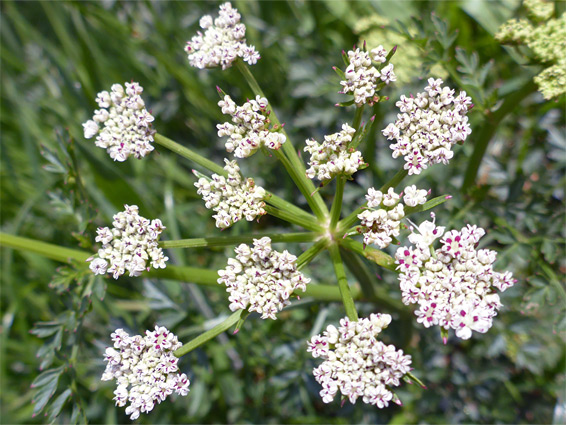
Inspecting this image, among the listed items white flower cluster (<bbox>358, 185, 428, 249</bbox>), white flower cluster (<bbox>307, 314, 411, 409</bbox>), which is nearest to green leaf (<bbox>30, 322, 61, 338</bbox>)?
white flower cluster (<bbox>307, 314, 411, 409</bbox>)

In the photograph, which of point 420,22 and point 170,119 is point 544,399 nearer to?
point 420,22

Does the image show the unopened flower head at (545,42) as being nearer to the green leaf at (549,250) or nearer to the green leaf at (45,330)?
the green leaf at (549,250)

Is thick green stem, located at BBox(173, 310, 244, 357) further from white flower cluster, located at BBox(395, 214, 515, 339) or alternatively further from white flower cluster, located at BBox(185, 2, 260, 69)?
white flower cluster, located at BBox(185, 2, 260, 69)

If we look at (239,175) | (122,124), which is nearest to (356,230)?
(239,175)

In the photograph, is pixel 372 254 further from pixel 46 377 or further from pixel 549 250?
pixel 46 377

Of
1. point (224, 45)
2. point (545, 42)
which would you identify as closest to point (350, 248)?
point (224, 45)

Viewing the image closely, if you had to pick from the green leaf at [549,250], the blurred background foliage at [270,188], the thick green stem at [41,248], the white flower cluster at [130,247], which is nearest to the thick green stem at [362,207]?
the blurred background foliage at [270,188]
